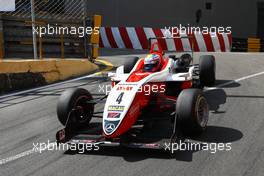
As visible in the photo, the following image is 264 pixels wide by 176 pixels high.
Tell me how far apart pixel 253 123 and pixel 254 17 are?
20.7 meters

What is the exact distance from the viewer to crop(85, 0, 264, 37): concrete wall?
2073 cm

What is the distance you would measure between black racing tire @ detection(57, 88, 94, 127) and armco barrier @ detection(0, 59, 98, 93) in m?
3.90

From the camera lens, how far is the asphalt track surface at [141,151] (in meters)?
4.90

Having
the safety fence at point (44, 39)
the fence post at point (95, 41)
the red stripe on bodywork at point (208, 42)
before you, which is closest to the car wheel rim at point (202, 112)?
the safety fence at point (44, 39)

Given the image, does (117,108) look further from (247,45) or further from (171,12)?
(171,12)

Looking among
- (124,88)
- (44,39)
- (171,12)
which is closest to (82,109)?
(124,88)

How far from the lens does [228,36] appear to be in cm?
1759

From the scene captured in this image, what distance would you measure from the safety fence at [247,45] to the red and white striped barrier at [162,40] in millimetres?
2221

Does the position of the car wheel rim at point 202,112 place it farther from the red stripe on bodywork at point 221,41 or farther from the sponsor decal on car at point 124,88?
the red stripe on bodywork at point 221,41

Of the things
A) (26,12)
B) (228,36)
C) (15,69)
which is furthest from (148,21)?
(15,69)

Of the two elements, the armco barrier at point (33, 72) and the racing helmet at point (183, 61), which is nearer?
the racing helmet at point (183, 61)

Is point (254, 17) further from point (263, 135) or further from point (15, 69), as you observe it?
point (263, 135)

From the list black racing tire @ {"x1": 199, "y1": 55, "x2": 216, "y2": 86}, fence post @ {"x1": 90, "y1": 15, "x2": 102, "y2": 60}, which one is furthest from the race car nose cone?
fence post @ {"x1": 90, "y1": 15, "x2": 102, "y2": 60}

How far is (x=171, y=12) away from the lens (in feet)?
71.8
